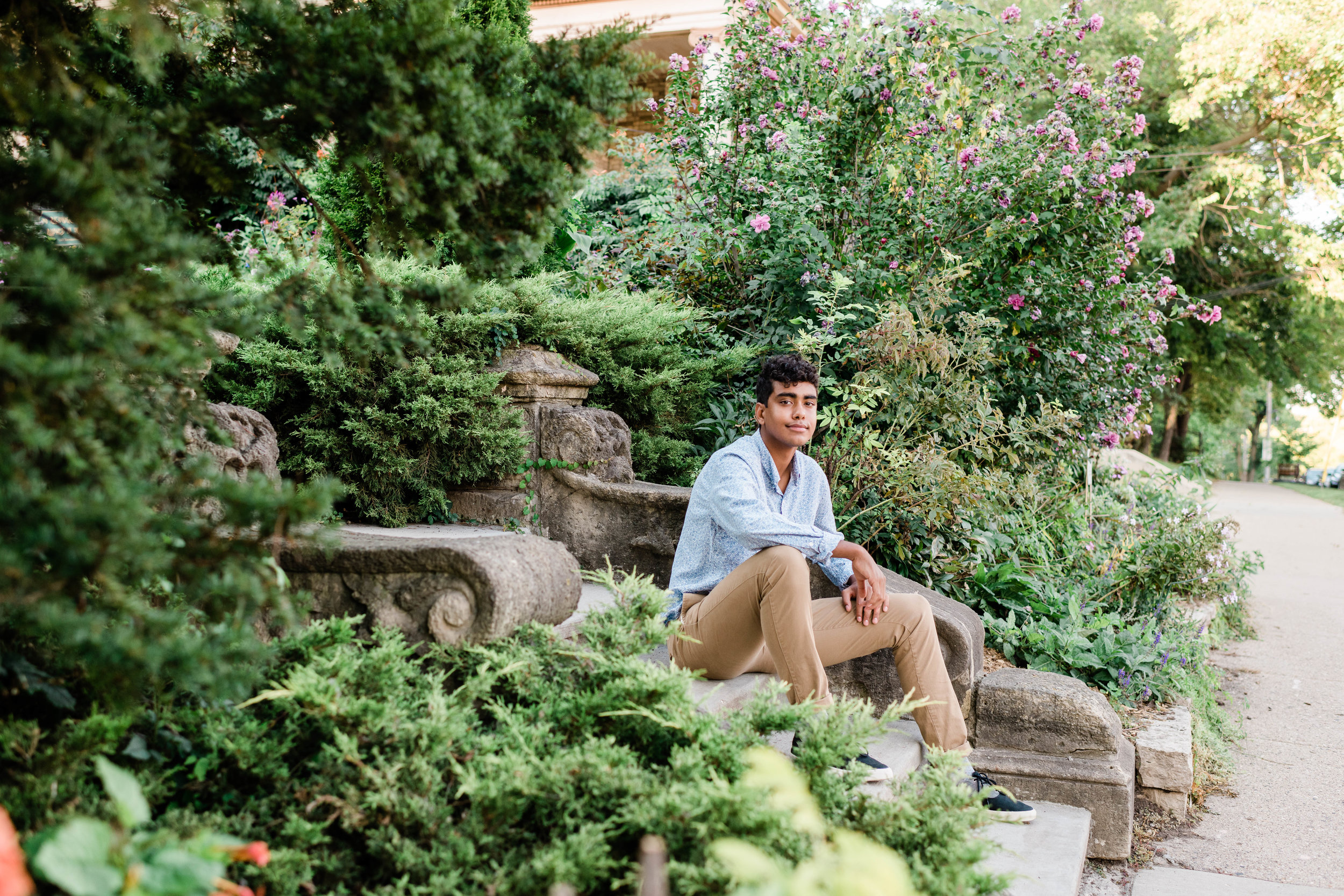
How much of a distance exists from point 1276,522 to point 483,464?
14.6 meters

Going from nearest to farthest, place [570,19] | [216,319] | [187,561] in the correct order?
[187,561]
[216,319]
[570,19]

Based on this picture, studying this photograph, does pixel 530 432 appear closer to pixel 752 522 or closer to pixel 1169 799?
pixel 752 522

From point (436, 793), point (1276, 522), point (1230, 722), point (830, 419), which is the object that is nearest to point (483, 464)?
point (830, 419)

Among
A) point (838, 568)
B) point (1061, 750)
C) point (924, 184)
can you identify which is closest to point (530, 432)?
point (838, 568)

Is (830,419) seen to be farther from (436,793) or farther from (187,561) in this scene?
(187,561)

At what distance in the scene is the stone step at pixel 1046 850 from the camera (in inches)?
113

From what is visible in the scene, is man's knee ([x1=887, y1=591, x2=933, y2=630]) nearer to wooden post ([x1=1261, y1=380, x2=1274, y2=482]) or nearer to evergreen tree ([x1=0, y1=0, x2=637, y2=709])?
evergreen tree ([x1=0, y1=0, x2=637, y2=709])

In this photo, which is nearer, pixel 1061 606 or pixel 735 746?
pixel 735 746

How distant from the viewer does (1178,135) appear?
17.8 meters

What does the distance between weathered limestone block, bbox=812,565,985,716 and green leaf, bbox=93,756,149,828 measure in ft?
8.49

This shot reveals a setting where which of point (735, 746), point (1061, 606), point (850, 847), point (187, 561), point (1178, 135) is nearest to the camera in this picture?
point (850, 847)

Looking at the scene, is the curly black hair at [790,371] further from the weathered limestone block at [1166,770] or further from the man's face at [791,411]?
the weathered limestone block at [1166,770]

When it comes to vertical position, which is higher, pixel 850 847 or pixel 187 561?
pixel 187 561

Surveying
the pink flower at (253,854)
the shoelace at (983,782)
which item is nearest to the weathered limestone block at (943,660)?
the shoelace at (983,782)
